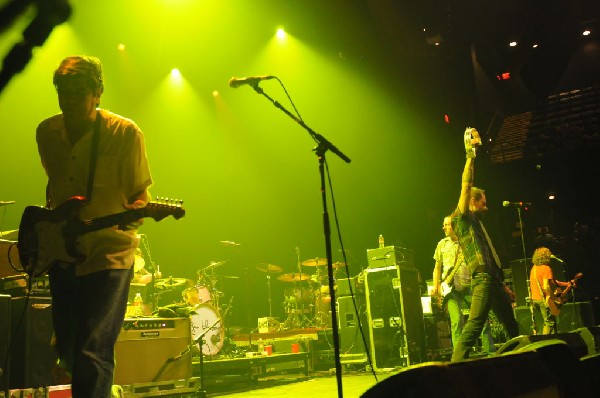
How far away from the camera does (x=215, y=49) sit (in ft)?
38.9

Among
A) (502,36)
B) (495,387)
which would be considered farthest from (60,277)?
(502,36)

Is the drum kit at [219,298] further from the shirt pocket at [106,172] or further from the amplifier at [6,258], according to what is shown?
the shirt pocket at [106,172]

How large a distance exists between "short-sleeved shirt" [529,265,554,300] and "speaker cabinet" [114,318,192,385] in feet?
22.5

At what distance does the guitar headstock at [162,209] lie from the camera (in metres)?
3.06

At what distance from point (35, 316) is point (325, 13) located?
9.23m

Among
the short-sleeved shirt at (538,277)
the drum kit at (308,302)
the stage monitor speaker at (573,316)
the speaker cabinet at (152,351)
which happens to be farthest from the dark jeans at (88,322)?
the stage monitor speaker at (573,316)

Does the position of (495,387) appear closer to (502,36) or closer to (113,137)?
(113,137)

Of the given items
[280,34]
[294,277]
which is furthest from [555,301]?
[280,34]

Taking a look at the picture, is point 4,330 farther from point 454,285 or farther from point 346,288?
point 346,288

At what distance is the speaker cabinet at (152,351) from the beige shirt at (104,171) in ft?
10.5

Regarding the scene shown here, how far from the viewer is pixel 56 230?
2.72 metres

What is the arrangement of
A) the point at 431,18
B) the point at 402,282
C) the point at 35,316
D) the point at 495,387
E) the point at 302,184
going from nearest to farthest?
1. the point at 495,387
2. the point at 35,316
3. the point at 402,282
4. the point at 302,184
5. the point at 431,18

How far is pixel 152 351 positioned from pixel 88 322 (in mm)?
3700

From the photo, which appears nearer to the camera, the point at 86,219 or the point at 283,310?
the point at 86,219
